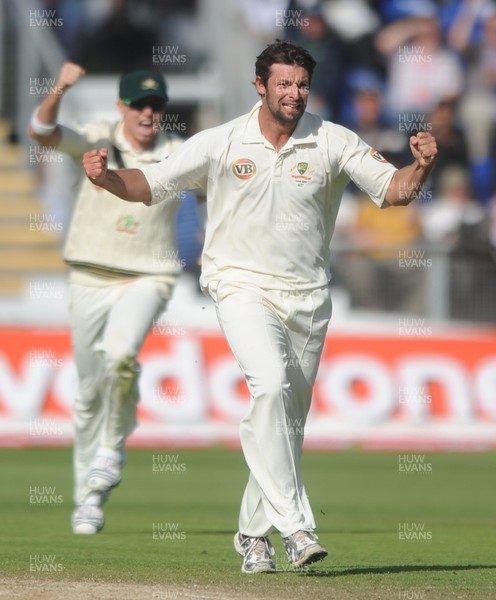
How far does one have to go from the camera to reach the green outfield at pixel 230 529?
253 inches

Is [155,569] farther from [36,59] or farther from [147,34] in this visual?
[147,34]

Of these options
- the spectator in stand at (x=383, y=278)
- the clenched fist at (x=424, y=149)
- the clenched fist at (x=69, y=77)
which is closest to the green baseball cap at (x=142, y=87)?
the clenched fist at (x=69, y=77)

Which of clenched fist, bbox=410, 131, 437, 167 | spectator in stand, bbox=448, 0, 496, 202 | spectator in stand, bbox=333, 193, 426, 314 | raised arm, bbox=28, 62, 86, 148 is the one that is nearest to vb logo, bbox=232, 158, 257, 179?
clenched fist, bbox=410, 131, 437, 167

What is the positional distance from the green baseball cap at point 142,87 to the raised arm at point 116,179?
2.26 meters

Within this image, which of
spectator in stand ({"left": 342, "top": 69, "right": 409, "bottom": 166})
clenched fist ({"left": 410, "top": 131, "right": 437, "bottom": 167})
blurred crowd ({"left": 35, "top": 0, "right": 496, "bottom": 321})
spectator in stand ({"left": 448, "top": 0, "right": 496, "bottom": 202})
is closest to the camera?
clenched fist ({"left": 410, "top": 131, "right": 437, "bottom": 167})

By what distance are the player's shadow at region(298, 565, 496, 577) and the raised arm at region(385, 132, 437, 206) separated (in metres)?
1.81

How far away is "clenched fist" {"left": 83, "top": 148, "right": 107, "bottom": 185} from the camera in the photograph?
6.71m

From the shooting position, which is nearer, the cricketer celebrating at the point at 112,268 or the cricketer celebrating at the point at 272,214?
the cricketer celebrating at the point at 272,214

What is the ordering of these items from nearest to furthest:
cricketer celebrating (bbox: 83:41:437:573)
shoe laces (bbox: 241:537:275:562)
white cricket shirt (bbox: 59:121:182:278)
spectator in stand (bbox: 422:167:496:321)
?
cricketer celebrating (bbox: 83:41:437:573), shoe laces (bbox: 241:537:275:562), white cricket shirt (bbox: 59:121:182:278), spectator in stand (bbox: 422:167:496:321)

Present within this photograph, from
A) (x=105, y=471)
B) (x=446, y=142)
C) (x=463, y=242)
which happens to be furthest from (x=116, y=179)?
(x=446, y=142)

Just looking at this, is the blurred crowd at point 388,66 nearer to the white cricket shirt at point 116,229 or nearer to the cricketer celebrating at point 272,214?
the white cricket shirt at point 116,229

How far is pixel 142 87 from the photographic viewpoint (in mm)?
9156

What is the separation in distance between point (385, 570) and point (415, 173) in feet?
6.54

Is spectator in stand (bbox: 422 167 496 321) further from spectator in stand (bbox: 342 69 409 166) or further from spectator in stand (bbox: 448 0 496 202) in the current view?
spectator in stand (bbox: 342 69 409 166)
